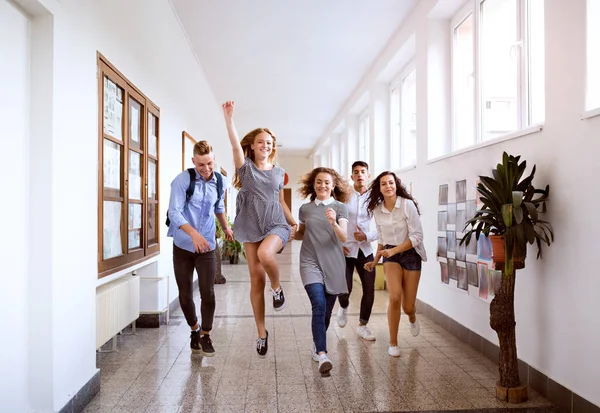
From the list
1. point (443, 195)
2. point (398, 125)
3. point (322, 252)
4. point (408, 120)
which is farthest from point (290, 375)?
point (398, 125)

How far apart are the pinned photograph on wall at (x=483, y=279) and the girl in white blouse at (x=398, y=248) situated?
0.48 metres

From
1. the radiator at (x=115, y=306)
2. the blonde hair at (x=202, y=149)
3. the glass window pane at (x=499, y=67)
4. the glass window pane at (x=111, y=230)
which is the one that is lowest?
the radiator at (x=115, y=306)

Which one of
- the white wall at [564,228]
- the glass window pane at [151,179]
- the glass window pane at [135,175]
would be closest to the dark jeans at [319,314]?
the white wall at [564,228]

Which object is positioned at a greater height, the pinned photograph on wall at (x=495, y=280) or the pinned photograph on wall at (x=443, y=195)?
the pinned photograph on wall at (x=443, y=195)

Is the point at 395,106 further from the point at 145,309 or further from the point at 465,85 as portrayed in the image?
the point at 145,309

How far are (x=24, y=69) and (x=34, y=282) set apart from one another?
102 cm

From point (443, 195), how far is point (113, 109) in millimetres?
3056

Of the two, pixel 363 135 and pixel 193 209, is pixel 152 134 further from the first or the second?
pixel 363 135

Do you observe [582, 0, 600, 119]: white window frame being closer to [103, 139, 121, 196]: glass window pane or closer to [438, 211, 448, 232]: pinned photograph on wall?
[438, 211, 448, 232]: pinned photograph on wall

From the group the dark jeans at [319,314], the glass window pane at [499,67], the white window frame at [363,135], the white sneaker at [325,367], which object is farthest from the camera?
the white window frame at [363,135]

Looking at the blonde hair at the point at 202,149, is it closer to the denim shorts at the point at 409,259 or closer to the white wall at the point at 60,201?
the white wall at the point at 60,201

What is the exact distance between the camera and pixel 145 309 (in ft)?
15.5

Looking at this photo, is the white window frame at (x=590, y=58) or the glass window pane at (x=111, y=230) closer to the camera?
the white window frame at (x=590, y=58)

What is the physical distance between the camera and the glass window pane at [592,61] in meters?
2.62
